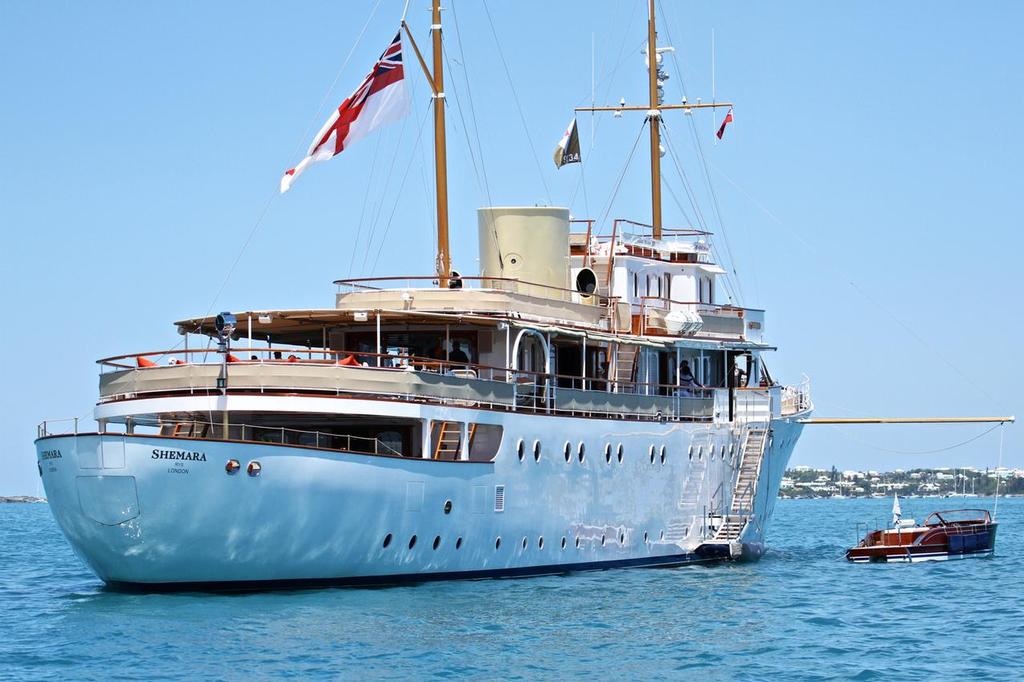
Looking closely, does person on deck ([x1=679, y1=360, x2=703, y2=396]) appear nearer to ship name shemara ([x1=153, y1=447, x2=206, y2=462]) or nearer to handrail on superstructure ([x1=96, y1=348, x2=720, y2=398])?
handrail on superstructure ([x1=96, y1=348, x2=720, y2=398])

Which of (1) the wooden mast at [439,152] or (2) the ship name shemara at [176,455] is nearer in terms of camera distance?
(2) the ship name shemara at [176,455]

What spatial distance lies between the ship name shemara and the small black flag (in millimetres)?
17544

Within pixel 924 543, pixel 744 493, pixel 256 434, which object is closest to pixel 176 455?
pixel 256 434

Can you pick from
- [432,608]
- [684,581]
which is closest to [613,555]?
[684,581]

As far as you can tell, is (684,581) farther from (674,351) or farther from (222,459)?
(222,459)

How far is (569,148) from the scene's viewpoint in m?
43.3

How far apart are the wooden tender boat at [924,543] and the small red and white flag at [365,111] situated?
17030 mm

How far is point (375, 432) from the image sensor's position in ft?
110

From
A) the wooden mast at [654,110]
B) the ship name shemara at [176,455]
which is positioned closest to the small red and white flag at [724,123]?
the wooden mast at [654,110]

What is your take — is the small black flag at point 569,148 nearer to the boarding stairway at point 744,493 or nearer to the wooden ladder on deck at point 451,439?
the boarding stairway at point 744,493

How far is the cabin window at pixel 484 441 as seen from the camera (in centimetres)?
3356

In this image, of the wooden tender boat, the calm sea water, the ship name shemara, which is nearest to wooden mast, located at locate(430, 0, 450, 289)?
the calm sea water

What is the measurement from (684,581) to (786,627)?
21.7 feet

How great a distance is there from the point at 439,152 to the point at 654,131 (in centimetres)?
1097
